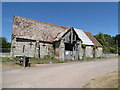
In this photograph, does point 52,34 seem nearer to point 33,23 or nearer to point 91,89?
point 33,23

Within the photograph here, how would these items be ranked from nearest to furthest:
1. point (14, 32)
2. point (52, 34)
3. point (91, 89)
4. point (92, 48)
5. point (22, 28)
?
point (91, 89) < point (14, 32) < point (22, 28) < point (52, 34) < point (92, 48)

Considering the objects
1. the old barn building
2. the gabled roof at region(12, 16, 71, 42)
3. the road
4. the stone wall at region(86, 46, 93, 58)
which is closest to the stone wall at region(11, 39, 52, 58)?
the old barn building

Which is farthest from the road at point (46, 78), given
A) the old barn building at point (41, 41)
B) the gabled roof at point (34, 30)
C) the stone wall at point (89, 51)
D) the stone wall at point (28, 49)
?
the stone wall at point (89, 51)

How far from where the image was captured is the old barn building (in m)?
20.8

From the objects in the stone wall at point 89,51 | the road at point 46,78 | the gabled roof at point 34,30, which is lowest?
the road at point 46,78

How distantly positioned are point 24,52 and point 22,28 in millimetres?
4520

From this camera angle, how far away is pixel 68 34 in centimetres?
2398

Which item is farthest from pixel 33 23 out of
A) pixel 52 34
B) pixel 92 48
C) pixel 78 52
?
pixel 92 48

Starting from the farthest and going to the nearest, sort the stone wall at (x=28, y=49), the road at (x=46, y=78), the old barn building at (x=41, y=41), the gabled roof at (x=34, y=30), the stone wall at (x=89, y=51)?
the stone wall at (x=89, y=51) → the gabled roof at (x=34, y=30) → the old barn building at (x=41, y=41) → the stone wall at (x=28, y=49) → the road at (x=46, y=78)

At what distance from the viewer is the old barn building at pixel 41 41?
20.8 m

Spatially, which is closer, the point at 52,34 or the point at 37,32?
the point at 37,32

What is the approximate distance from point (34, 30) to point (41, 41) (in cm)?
273

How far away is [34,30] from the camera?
23.4 meters

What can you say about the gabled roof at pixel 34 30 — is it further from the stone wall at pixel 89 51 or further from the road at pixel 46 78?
the road at pixel 46 78
